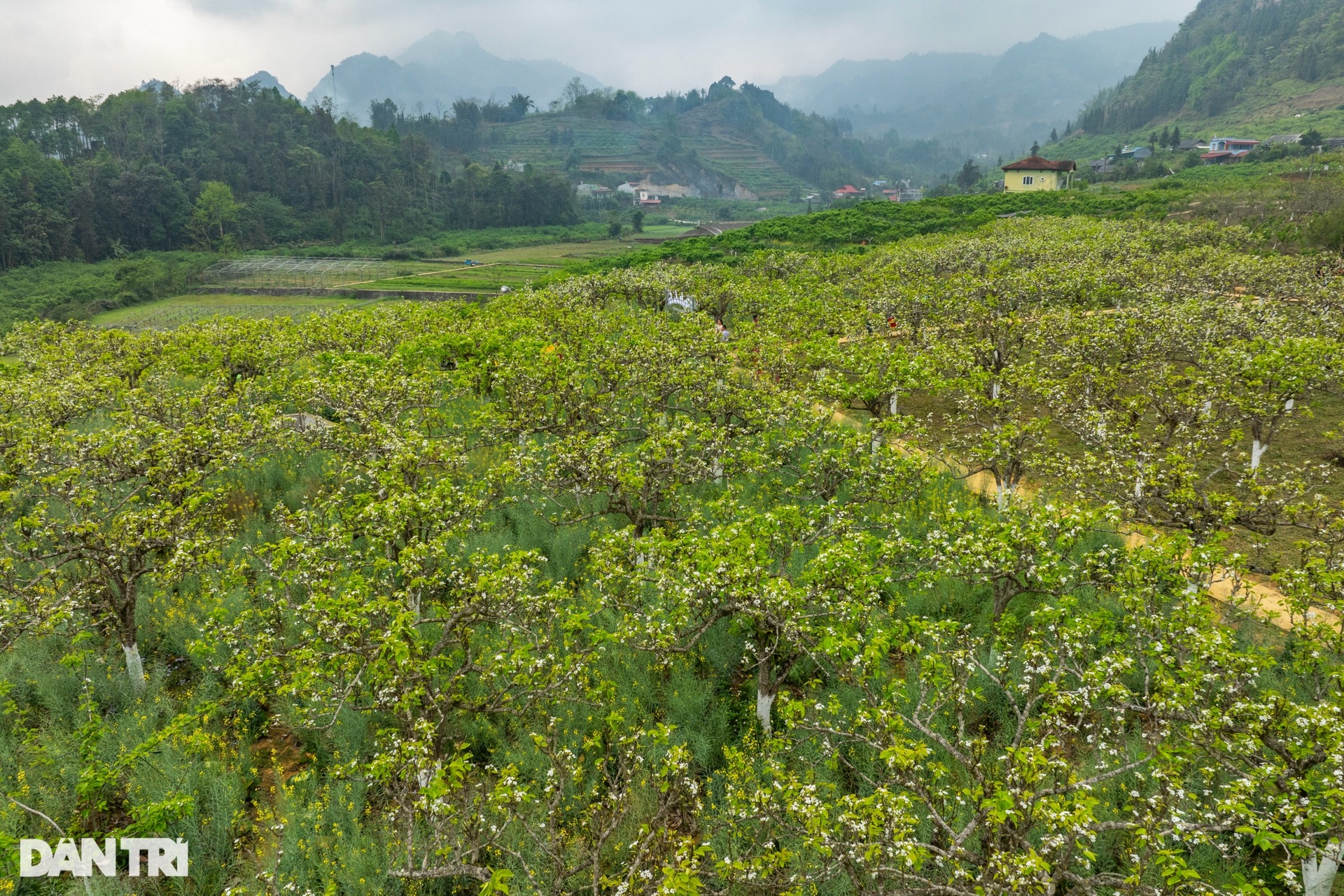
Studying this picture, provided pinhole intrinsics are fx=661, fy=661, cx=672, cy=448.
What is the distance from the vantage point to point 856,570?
8.81m

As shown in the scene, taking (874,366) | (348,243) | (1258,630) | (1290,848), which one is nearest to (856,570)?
(1290,848)

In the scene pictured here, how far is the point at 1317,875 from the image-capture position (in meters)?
6.39

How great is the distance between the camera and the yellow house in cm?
9625

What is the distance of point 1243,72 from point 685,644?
714 ft

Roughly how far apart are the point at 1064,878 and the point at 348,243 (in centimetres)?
12217

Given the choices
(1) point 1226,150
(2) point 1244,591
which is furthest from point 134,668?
(1) point 1226,150

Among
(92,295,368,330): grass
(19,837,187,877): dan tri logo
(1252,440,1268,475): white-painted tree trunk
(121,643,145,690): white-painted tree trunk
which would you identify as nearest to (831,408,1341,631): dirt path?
(1252,440,1268,475): white-painted tree trunk

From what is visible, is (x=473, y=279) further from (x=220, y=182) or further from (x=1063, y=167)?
(x=1063, y=167)

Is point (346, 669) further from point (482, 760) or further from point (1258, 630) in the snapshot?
point (1258, 630)

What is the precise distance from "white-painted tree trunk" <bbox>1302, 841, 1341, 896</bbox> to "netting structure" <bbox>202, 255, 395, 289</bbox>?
8443 centimetres

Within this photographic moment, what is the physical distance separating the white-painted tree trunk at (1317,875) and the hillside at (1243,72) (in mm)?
166181

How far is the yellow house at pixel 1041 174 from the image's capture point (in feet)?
316

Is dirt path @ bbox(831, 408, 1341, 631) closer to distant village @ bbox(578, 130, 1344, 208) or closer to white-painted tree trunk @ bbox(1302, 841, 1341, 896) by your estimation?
white-painted tree trunk @ bbox(1302, 841, 1341, 896)

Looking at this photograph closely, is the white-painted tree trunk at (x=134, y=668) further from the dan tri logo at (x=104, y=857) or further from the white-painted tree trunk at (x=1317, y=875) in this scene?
the white-painted tree trunk at (x=1317, y=875)
